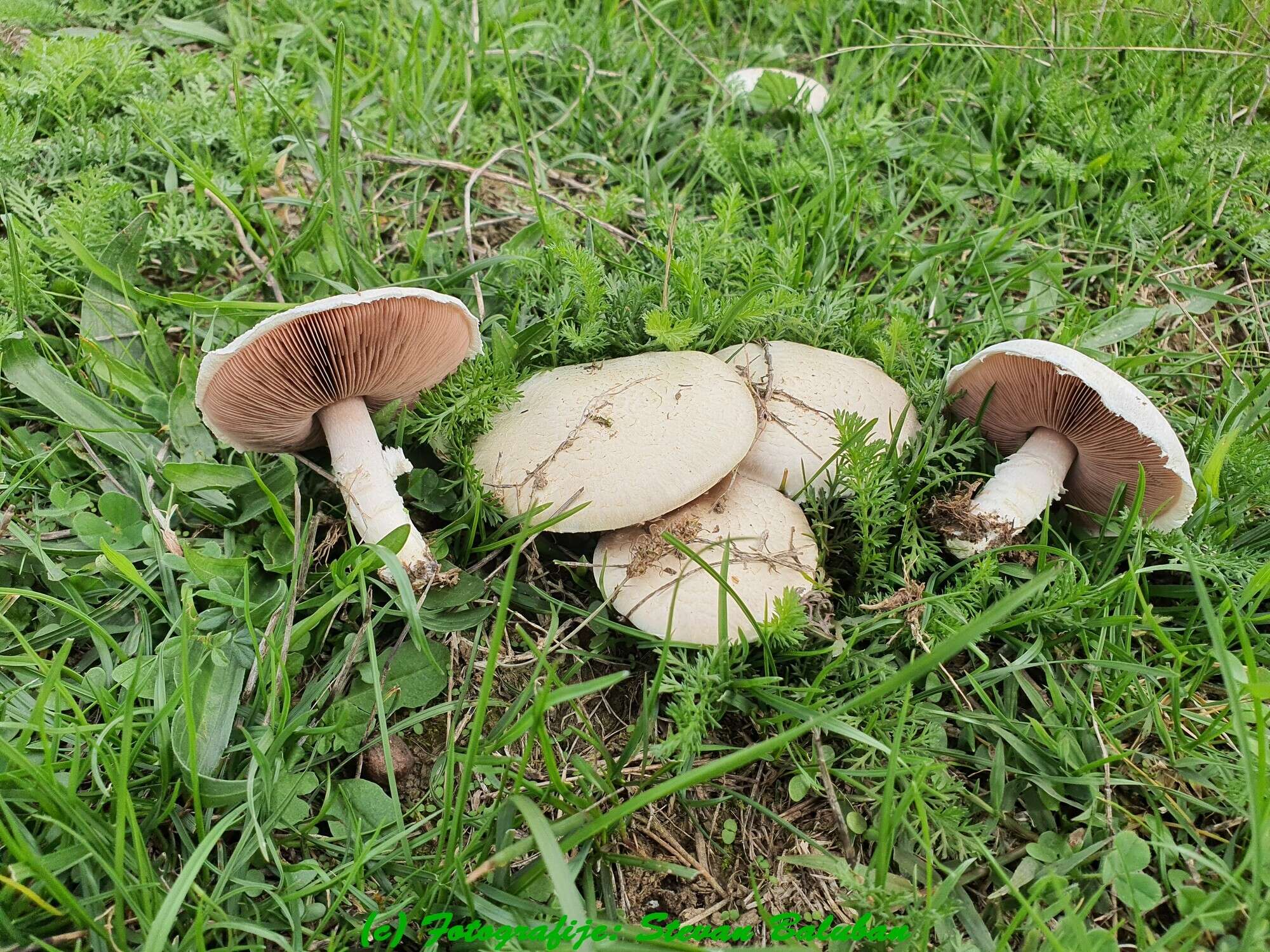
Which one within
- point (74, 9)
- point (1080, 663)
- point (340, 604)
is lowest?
point (1080, 663)

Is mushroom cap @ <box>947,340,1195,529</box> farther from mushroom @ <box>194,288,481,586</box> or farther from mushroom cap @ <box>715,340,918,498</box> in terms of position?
mushroom @ <box>194,288,481,586</box>

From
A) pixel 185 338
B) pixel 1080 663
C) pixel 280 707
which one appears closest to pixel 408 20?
pixel 185 338

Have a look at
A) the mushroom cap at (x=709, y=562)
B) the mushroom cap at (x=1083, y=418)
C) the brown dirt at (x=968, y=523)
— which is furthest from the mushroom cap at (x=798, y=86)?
the mushroom cap at (x=709, y=562)

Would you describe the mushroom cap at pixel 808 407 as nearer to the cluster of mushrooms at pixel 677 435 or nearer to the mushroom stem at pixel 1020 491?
the cluster of mushrooms at pixel 677 435

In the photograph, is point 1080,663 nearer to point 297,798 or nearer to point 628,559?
point 628,559

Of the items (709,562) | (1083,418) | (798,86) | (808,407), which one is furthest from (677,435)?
(798,86)

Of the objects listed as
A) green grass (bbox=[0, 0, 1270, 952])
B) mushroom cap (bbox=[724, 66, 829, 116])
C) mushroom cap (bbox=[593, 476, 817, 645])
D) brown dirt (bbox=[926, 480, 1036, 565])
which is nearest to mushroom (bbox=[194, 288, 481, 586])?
green grass (bbox=[0, 0, 1270, 952])

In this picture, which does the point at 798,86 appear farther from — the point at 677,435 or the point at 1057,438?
the point at 677,435
